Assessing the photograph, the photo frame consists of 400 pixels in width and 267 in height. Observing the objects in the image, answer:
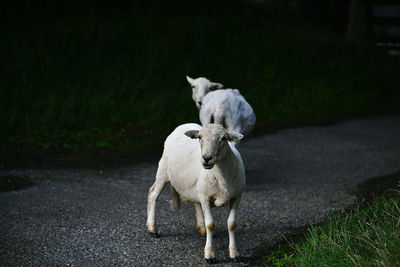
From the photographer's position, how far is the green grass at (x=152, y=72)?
10.3m

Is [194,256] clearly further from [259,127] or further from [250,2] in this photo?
[250,2]

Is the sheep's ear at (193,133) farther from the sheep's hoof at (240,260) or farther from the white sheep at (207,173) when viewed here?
the sheep's hoof at (240,260)

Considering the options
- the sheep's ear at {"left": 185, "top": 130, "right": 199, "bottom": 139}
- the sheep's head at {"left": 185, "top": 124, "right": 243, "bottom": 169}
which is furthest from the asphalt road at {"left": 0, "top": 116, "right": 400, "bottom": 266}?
the sheep's ear at {"left": 185, "top": 130, "right": 199, "bottom": 139}

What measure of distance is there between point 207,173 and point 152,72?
821cm

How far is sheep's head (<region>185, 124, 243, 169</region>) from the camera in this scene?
4367mm

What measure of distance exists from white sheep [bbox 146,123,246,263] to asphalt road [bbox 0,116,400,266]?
0.24 metres

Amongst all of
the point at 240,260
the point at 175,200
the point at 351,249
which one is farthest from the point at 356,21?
the point at 351,249

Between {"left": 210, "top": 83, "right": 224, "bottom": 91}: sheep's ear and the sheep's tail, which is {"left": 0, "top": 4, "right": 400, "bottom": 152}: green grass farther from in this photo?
the sheep's tail

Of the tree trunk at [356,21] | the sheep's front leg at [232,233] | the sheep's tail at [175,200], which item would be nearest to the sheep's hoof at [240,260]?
the sheep's front leg at [232,233]

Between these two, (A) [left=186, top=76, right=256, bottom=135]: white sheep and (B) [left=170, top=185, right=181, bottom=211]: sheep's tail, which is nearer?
(B) [left=170, top=185, right=181, bottom=211]: sheep's tail

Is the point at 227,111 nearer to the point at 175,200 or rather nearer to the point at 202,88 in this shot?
the point at 202,88

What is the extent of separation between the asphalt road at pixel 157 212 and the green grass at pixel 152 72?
2388 mm

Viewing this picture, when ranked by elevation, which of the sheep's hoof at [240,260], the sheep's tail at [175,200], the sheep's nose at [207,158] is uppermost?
the sheep's nose at [207,158]

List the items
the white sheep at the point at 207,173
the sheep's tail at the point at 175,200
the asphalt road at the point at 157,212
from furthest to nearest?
1. the sheep's tail at the point at 175,200
2. the asphalt road at the point at 157,212
3. the white sheep at the point at 207,173
